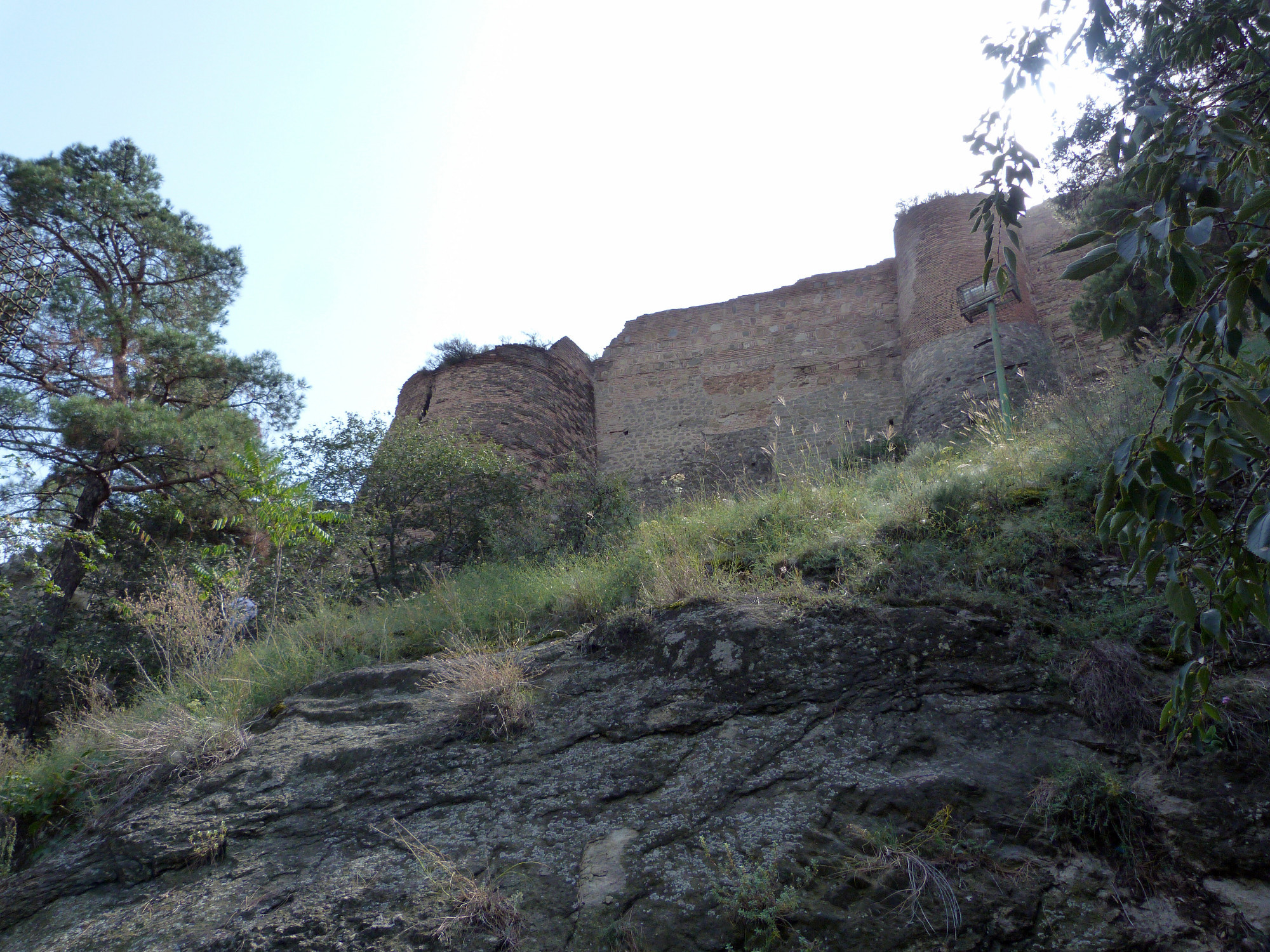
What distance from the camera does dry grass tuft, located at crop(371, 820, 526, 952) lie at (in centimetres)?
339

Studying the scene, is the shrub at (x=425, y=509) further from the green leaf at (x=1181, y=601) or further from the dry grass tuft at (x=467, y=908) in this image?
the green leaf at (x=1181, y=601)

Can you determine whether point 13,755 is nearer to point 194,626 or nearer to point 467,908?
point 194,626

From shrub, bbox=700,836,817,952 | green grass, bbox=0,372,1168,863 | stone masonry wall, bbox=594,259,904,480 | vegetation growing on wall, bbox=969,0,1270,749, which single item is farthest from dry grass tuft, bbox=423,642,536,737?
stone masonry wall, bbox=594,259,904,480

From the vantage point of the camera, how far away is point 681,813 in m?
3.91

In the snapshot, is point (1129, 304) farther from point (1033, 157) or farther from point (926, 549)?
point (926, 549)

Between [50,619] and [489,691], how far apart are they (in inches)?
349

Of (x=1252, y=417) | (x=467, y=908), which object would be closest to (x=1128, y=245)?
(x=1252, y=417)

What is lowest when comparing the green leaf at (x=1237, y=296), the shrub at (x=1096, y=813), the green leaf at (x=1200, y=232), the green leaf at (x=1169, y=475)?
the shrub at (x=1096, y=813)

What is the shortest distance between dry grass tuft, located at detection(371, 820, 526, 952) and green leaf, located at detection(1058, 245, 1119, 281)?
334 centimetres

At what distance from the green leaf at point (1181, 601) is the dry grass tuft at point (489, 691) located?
142 inches

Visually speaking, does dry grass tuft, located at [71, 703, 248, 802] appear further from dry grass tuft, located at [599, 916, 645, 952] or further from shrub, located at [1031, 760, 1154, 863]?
shrub, located at [1031, 760, 1154, 863]

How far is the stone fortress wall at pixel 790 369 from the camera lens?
14531 millimetres

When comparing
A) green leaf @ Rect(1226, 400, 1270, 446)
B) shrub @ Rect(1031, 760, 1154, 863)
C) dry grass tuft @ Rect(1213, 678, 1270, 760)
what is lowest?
shrub @ Rect(1031, 760, 1154, 863)

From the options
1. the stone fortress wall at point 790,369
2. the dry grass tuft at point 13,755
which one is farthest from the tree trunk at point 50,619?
the stone fortress wall at point 790,369
